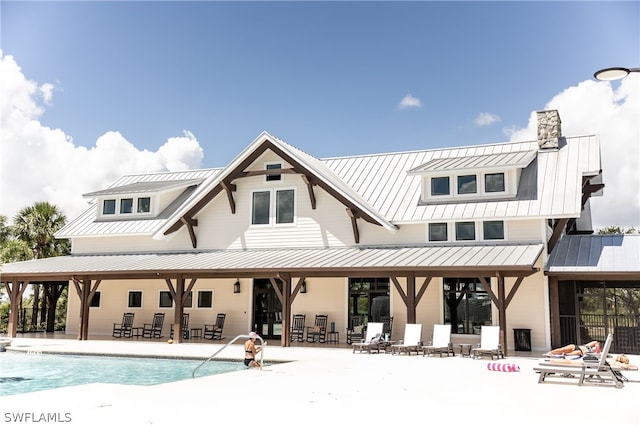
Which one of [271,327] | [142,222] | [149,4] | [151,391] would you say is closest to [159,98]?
[142,222]

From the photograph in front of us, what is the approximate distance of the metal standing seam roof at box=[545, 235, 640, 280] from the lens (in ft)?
54.2

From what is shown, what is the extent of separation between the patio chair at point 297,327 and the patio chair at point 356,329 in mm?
1584

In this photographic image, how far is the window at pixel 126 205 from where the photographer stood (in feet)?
79.5

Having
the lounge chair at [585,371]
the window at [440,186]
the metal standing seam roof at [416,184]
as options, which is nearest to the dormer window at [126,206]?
the metal standing seam roof at [416,184]

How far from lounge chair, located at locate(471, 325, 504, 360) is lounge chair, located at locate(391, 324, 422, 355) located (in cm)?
143

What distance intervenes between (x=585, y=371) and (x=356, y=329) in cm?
1009

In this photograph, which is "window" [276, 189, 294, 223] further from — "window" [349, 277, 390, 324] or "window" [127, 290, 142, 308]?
"window" [127, 290, 142, 308]

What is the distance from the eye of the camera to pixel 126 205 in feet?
79.8

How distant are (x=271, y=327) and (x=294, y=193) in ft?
15.4

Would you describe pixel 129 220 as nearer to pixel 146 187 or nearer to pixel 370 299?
pixel 146 187

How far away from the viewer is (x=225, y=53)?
2247 cm

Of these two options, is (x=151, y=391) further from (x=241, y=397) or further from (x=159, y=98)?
(x=159, y=98)

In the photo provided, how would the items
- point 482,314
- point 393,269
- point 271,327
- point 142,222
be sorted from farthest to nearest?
point 142,222 → point 271,327 → point 482,314 → point 393,269

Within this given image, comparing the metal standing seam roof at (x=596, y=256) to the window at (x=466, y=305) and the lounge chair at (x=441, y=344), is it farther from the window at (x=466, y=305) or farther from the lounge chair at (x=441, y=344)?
the lounge chair at (x=441, y=344)
